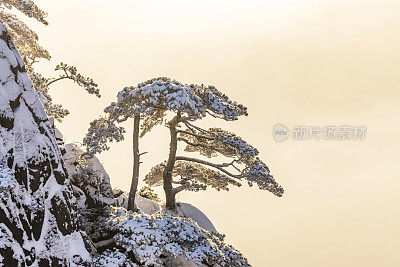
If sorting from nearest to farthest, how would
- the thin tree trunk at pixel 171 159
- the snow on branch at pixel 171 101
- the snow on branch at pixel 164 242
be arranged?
1. the snow on branch at pixel 164 242
2. the snow on branch at pixel 171 101
3. the thin tree trunk at pixel 171 159

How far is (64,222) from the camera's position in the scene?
7.84 metres

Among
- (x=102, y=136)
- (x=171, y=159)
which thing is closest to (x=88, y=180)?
(x=102, y=136)

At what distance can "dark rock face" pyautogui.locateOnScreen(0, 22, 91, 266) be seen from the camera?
22.6ft

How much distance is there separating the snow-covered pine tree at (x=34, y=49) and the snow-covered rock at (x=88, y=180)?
7.75 feet

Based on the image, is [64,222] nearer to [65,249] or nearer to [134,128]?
[65,249]

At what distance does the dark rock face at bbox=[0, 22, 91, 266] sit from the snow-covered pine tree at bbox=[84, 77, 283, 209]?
10.4 feet

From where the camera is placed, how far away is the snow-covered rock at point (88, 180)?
455 inches

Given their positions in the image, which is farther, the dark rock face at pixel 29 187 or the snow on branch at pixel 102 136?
the snow on branch at pixel 102 136

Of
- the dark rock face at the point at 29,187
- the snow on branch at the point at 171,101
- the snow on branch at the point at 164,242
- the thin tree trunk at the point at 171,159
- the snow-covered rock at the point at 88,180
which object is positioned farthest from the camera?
the thin tree trunk at the point at 171,159

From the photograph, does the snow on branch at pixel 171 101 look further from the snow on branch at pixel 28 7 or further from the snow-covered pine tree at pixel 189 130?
the snow on branch at pixel 28 7

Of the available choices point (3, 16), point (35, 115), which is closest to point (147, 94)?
point (35, 115)

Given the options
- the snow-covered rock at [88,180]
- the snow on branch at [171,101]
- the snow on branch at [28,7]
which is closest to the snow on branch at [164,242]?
the snow-covered rock at [88,180]

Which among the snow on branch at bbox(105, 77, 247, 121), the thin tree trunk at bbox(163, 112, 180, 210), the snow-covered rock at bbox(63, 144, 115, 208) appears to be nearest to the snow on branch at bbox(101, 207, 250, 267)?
the snow-covered rock at bbox(63, 144, 115, 208)

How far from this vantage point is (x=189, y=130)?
49.0 feet
